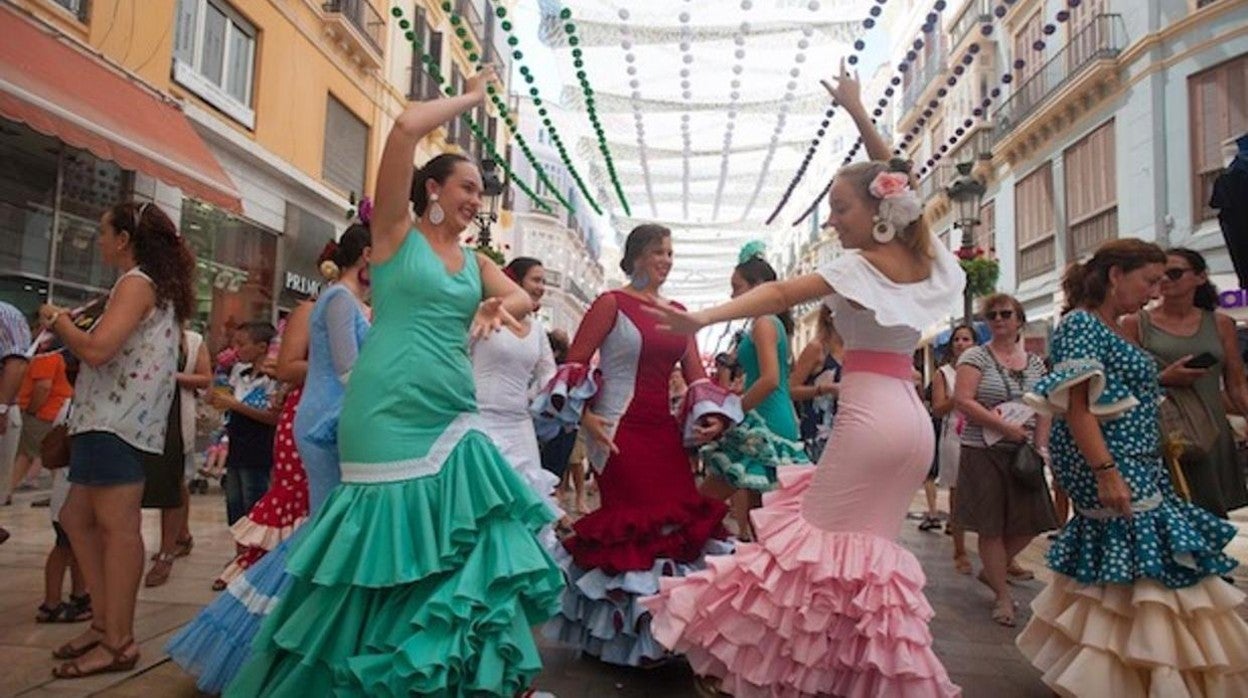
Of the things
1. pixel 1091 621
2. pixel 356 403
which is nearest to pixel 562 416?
pixel 356 403

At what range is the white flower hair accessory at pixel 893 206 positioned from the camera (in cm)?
289

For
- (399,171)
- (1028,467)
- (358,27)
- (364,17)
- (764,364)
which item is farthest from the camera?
(364,17)

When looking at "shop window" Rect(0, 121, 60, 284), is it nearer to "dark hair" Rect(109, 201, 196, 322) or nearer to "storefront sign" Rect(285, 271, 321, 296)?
"storefront sign" Rect(285, 271, 321, 296)

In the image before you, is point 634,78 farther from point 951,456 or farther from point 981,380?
point 981,380

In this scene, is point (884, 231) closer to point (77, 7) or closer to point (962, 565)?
point (962, 565)

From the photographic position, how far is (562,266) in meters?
53.8

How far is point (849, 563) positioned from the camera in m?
2.70

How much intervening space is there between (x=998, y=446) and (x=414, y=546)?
414cm

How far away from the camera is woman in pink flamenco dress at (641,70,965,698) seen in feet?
8.68

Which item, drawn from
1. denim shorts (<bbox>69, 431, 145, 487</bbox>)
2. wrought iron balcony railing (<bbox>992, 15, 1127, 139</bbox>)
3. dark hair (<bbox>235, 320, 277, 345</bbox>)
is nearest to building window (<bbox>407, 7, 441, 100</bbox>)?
wrought iron balcony railing (<bbox>992, 15, 1127, 139</bbox>)

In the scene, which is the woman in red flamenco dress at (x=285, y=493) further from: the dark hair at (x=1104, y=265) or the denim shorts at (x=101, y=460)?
the dark hair at (x=1104, y=265)

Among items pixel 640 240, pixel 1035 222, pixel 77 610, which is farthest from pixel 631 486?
pixel 1035 222

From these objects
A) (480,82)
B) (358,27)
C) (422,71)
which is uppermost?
(422,71)

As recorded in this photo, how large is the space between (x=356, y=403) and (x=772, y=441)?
7.66 feet
